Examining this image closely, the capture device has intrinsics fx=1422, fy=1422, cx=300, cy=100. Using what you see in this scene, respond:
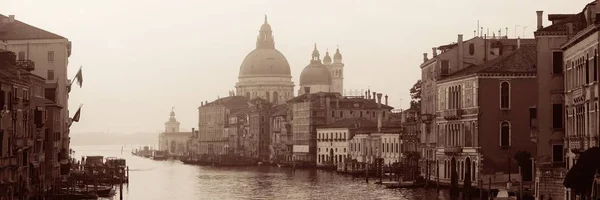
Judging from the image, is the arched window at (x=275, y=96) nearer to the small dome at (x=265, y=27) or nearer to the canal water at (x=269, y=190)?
the small dome at (x=265, y=27)

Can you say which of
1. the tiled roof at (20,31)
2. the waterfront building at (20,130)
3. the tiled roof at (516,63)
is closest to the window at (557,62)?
the tiled roof at (516,63)

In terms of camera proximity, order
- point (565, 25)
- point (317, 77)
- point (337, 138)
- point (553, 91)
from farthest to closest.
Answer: point (317, 77)
point (337, 138)
point (565, 25)
point (553, 91)

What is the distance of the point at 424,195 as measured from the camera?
5762 centimetres

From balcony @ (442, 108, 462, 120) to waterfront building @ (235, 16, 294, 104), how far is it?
116851 millimetres

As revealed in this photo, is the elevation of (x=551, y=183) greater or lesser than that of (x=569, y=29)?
lesser

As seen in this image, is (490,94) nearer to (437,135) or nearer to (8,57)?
(437,135)

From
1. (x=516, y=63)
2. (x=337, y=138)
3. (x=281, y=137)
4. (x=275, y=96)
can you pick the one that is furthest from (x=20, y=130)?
(x=275, y=96)

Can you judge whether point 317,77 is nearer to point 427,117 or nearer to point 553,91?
point 427,117

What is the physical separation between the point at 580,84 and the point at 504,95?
61.9 ft

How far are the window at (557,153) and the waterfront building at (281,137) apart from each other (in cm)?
9174

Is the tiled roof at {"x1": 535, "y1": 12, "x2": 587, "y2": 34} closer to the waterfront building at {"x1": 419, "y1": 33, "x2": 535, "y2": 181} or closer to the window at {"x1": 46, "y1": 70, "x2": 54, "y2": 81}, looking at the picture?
the waterfront building at {"x1": 419, "y1": 33, "x2": 535, "y2": 181}

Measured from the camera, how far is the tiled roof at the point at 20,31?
217 feet

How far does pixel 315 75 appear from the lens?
166 m

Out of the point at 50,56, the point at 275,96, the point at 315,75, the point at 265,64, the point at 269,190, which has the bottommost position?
the point at 269,190
